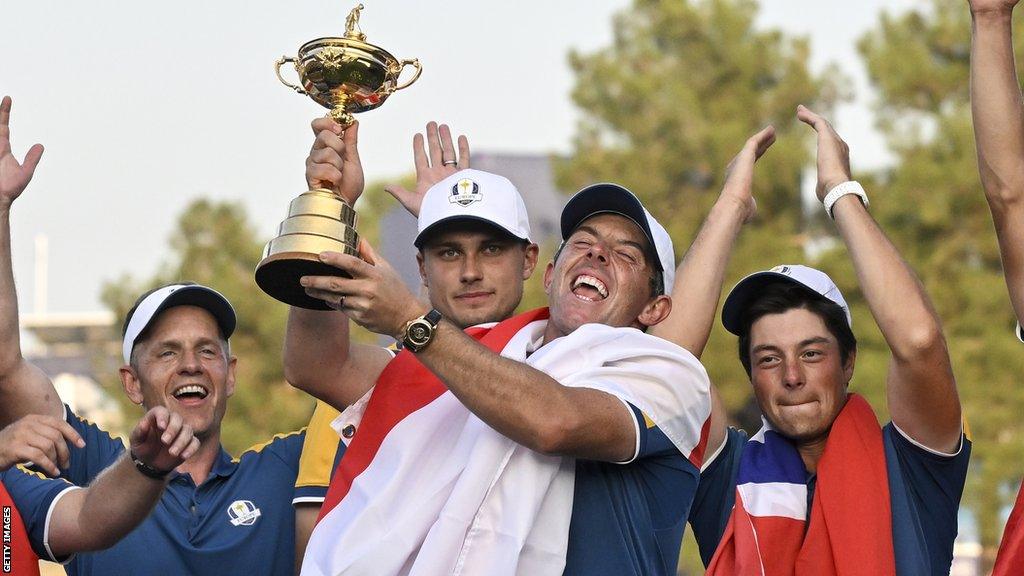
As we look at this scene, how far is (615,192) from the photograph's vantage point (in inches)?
179

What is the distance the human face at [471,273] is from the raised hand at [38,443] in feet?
4.31

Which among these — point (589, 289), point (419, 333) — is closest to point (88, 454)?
point (589, 289)

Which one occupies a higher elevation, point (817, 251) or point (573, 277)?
point (817, 251)

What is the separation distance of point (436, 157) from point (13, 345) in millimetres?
1694

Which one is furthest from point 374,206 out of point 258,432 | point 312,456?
point 312,456

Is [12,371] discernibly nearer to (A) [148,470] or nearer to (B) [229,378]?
(B) [229,378]

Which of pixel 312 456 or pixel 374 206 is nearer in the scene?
pixel 312 456

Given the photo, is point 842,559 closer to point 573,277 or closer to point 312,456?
point 573,277

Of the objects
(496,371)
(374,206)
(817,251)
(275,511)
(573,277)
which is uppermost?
(374,206)

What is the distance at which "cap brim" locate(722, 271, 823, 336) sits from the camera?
16.7 feet

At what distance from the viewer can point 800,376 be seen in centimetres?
Answer: 492

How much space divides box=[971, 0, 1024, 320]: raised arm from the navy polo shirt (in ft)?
3.62

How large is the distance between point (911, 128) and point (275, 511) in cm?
1472

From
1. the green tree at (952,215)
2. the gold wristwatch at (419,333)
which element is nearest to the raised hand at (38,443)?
the gold wristwatch at (419,333)
